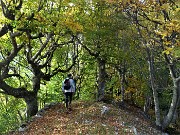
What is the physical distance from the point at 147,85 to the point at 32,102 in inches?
405

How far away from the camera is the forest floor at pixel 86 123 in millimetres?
17219

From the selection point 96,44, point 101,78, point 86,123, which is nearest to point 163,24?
point 86,123

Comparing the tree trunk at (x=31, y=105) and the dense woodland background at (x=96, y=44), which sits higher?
the dense woodland background at (x=96, y=44)

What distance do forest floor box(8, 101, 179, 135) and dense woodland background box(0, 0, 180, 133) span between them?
73.6 inches

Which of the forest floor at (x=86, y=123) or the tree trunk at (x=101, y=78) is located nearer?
the forest floor at (x=86, y=123)

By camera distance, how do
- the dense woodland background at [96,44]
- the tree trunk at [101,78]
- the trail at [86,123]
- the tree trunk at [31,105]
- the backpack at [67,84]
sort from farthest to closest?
the tree trunk at [101,78] → the tree trunk at [31,105] → the backpack at [67,84] → the trail at [86,123] → the dense woodland background at [96,44]

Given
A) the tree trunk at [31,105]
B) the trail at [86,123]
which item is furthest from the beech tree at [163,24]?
the tree trunk at [31,105]

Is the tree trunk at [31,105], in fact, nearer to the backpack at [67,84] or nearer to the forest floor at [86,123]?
the forest floor at [86,123]

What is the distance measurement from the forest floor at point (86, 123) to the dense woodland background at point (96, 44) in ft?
6.14

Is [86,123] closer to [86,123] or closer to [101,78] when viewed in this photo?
[86,123]

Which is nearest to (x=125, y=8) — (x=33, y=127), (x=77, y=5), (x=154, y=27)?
(x=154, y=27)

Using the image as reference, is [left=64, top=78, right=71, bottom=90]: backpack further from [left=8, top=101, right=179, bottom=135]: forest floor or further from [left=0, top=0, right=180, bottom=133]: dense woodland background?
[left=0, top=0, right=180, bottom=133]: dense woodland background

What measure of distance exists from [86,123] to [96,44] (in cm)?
743

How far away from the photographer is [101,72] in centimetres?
2577
